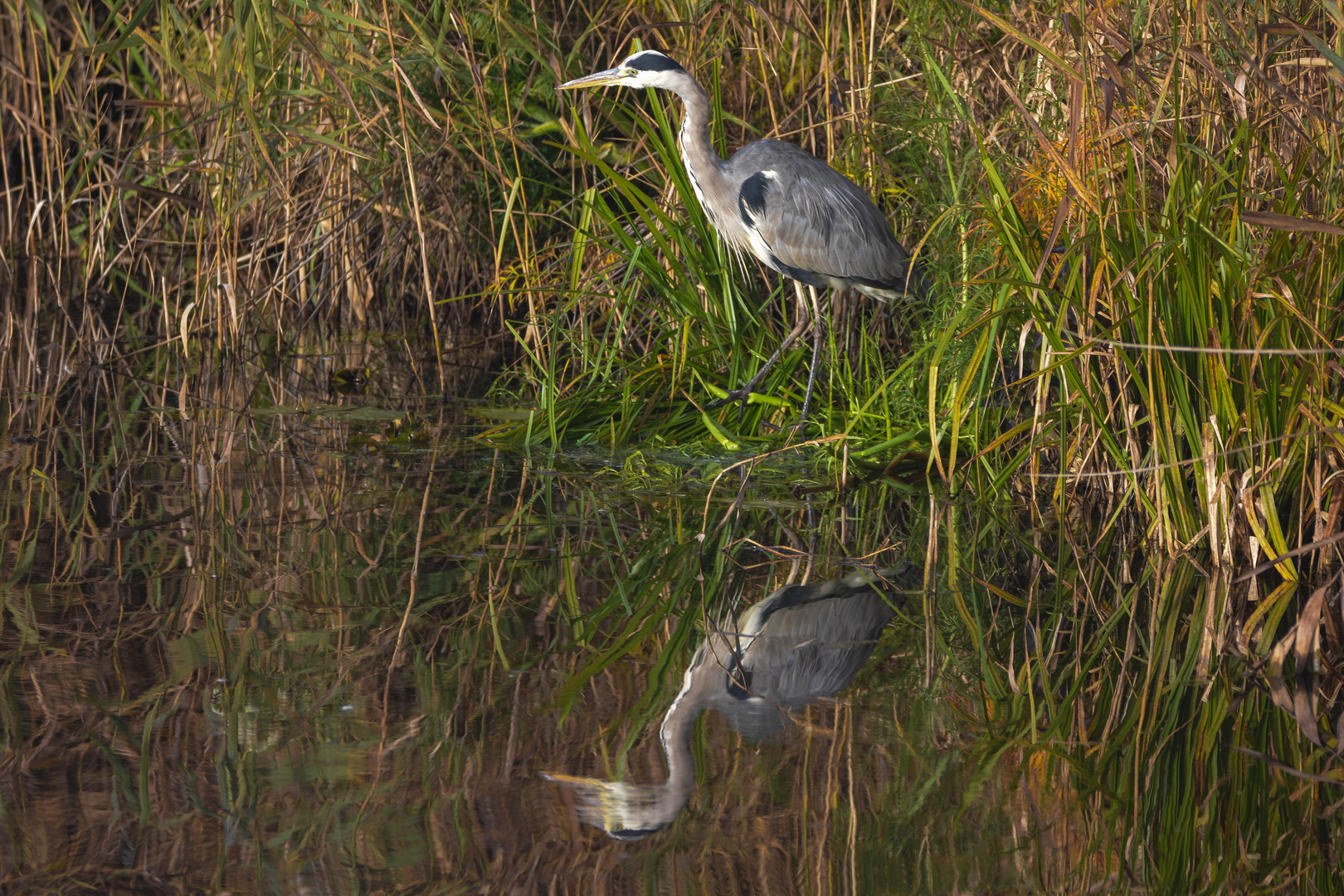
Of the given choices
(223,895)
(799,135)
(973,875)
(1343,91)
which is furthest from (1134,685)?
(799,135)

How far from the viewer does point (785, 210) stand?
4.43 m

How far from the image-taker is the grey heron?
4.43 metres

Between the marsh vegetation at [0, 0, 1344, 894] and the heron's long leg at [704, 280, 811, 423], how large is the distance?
0.25ft

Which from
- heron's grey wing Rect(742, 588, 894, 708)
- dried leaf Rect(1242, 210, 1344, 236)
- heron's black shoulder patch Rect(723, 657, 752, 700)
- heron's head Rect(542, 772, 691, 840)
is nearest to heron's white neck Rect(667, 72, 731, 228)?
heron's grey wing Rect(742, 588, 894, 708)

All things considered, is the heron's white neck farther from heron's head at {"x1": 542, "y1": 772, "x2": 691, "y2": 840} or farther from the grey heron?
heron's head at {"x1": 542, "y1": 772, "x2": 691, "y2": 840}

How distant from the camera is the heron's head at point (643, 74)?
14.6ft

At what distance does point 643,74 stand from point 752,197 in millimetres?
553

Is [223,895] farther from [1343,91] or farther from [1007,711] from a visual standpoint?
A: [1343,91]

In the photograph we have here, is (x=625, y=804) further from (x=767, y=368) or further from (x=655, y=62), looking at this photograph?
(x=655, y=62)

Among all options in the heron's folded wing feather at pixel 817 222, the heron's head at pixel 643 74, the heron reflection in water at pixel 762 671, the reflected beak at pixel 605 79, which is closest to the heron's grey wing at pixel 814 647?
the heron reflection in water at pixel 762 671

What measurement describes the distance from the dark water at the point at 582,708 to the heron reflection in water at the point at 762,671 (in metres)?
0.01

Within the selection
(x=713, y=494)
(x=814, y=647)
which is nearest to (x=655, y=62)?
(x=713, y=494)

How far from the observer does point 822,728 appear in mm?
2342

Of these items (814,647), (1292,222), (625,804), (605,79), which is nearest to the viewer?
(625,804)
